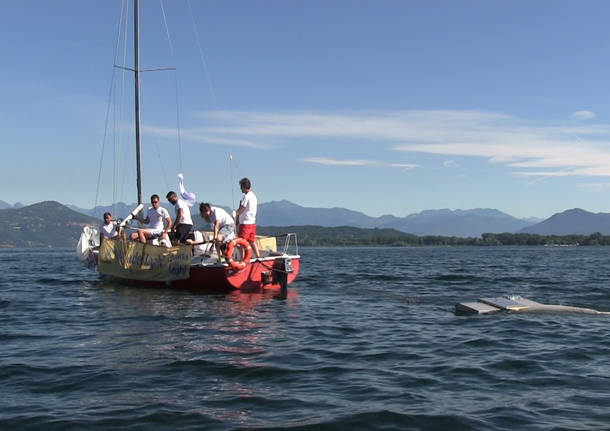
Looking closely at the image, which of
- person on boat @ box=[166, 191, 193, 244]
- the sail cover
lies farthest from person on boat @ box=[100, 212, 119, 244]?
person on boat @ box=[166, 191, 193, 244]

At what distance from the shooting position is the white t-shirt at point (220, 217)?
17.2 meters

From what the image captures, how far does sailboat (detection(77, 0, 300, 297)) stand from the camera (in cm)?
1703

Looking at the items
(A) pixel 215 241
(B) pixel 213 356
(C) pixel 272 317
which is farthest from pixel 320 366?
(A) pixel 215 241

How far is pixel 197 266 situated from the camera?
17500 mm

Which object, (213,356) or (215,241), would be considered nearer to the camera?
(213,356)

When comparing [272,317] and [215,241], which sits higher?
[215,241]

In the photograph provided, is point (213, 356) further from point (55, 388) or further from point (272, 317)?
point (272, 317)

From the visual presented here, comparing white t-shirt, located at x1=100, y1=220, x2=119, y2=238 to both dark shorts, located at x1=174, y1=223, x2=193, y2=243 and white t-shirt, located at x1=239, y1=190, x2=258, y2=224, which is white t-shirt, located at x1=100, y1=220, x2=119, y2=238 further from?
white t-shirt, located at x1=239, y1=190, x2=258, y2=224

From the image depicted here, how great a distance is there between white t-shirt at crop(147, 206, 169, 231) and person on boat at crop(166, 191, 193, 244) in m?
0.42

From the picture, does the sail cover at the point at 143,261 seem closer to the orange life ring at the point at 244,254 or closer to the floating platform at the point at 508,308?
the orange life ring at the point at 244,254

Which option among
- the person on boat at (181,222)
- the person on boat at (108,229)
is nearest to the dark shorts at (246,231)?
the person on boat at (181,222)

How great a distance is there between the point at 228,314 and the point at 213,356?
14.5 feet

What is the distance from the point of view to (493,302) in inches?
552

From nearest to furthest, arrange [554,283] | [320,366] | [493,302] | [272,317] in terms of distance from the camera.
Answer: [320,366]
[272,317]
[493,302]
[554,283]
